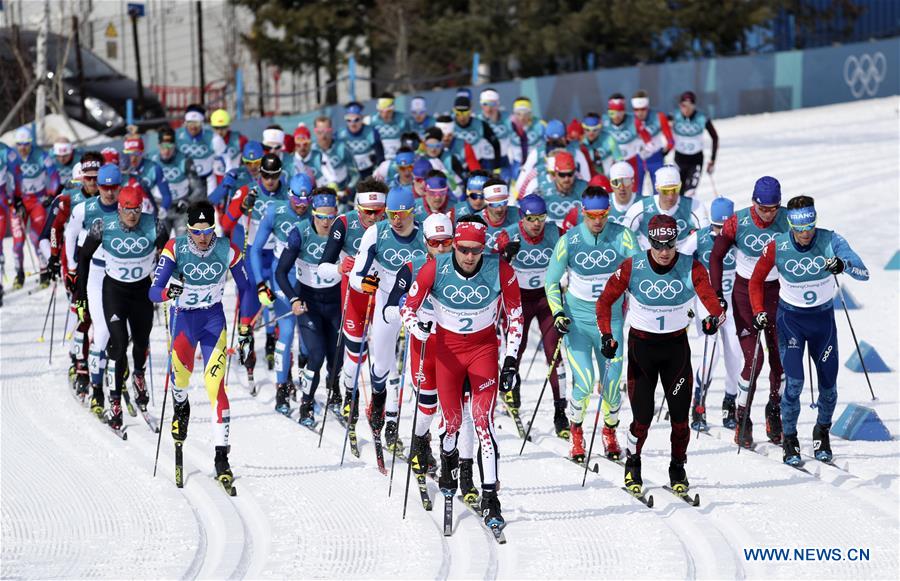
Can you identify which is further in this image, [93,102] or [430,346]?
[93,102]

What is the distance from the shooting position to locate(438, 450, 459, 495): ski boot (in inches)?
400

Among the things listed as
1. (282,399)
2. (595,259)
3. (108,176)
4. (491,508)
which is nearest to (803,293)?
(595,259)

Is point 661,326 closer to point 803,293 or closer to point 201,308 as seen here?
point 803,293

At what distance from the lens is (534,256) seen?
1241 centimetres

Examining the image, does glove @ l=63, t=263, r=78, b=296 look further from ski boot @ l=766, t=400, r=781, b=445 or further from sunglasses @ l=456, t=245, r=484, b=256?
ski boot @ l=766, t=400, r=781, b=445

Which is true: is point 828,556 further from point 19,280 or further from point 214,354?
point 19,280

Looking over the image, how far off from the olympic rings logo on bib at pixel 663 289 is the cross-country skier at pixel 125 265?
4359mm

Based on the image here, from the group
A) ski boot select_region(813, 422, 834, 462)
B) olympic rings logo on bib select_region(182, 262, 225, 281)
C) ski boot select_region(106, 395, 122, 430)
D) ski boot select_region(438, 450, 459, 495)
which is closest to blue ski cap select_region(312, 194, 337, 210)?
olympic rings logo on bib select_region(182, 262, 225, 281)

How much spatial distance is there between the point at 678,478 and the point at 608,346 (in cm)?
114

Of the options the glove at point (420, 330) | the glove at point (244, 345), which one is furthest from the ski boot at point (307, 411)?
the glove at point (420, 330)

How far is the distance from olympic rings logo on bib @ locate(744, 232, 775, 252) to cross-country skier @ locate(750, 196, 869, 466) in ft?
1.98

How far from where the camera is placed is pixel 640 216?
42.1 ft

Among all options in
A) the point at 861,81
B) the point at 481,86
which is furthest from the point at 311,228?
the point at 861,81

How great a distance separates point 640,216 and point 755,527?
366 cm
